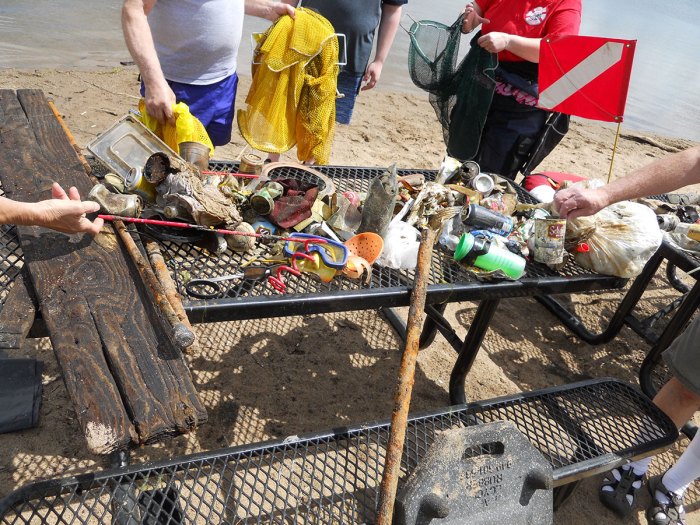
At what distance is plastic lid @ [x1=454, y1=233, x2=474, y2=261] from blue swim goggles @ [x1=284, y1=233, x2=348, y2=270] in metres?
0.44

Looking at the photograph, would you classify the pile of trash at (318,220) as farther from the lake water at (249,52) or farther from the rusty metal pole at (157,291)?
the lake water at (249,52)

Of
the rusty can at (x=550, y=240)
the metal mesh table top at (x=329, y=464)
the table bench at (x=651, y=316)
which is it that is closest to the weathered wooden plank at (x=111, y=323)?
the metal mesh table top at (x=329, y=464)

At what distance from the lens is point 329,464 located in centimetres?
200

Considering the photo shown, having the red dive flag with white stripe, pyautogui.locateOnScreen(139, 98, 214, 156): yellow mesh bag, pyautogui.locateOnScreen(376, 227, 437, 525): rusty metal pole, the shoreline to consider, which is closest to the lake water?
the shoreline

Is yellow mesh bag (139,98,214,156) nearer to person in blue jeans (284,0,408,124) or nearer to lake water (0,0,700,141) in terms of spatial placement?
person in blue jeans (284,0,408,124)

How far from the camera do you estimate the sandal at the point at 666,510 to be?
2438mm

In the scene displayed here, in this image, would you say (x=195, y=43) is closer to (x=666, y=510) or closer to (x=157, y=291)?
(x=157, y=291)

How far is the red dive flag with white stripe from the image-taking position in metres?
2.60

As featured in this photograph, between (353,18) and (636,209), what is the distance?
2.11 m

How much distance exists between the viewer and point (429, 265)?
6.05ft

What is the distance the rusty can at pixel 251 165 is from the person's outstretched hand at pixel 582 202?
1274mm

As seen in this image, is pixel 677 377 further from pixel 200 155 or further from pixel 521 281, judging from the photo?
pixel 200 155

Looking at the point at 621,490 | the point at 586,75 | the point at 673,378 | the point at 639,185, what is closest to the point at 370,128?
the point at 586,75

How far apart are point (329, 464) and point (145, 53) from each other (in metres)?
1.88
